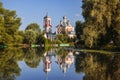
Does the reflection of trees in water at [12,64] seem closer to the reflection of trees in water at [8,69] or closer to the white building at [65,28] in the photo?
the reflection of trees in water at [8,69]

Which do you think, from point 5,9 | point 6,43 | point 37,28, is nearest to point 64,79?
point 6,43

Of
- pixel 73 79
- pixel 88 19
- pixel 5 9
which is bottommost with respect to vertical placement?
pixel 73 79

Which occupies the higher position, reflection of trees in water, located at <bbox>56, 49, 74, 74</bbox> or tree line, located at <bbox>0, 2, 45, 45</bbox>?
tree line, located at <bbox>0, 2, 45, 45</bbox>

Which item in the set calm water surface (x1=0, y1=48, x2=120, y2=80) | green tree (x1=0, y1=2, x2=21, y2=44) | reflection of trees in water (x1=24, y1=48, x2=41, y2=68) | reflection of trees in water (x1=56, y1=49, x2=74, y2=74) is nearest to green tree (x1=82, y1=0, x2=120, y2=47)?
reflection of trees in water (x1=56, y1=49, x2=74, y2=74)

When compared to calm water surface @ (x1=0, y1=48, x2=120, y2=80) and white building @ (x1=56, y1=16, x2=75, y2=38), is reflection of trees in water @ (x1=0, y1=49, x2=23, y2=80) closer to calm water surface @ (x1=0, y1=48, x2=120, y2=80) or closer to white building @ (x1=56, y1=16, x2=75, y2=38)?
calm water surface @ (x1=0, y1=48, x2=120, y2=80)

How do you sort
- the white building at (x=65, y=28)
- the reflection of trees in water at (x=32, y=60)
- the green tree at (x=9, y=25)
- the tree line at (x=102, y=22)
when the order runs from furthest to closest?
1. the white building at (x=65, y=28)
2. the green tree at (x=9, y=25)
3. the tree line at (x=102, y=22)
4. the reflection of trees in water at (x=32, y=60)

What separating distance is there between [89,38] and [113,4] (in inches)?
228

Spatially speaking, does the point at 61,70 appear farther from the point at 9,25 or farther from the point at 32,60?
the point at 9,25

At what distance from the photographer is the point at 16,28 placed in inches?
3231

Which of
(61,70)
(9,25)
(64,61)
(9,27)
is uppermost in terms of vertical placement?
(9,25)

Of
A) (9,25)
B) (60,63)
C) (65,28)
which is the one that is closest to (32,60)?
(60,63)

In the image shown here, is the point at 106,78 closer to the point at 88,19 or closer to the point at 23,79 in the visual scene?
the point at 23,79

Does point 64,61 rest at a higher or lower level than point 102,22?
lower

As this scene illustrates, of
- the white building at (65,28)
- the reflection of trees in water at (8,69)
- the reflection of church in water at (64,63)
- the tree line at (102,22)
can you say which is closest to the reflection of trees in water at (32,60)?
the reflection of trees in water at (8,69)
